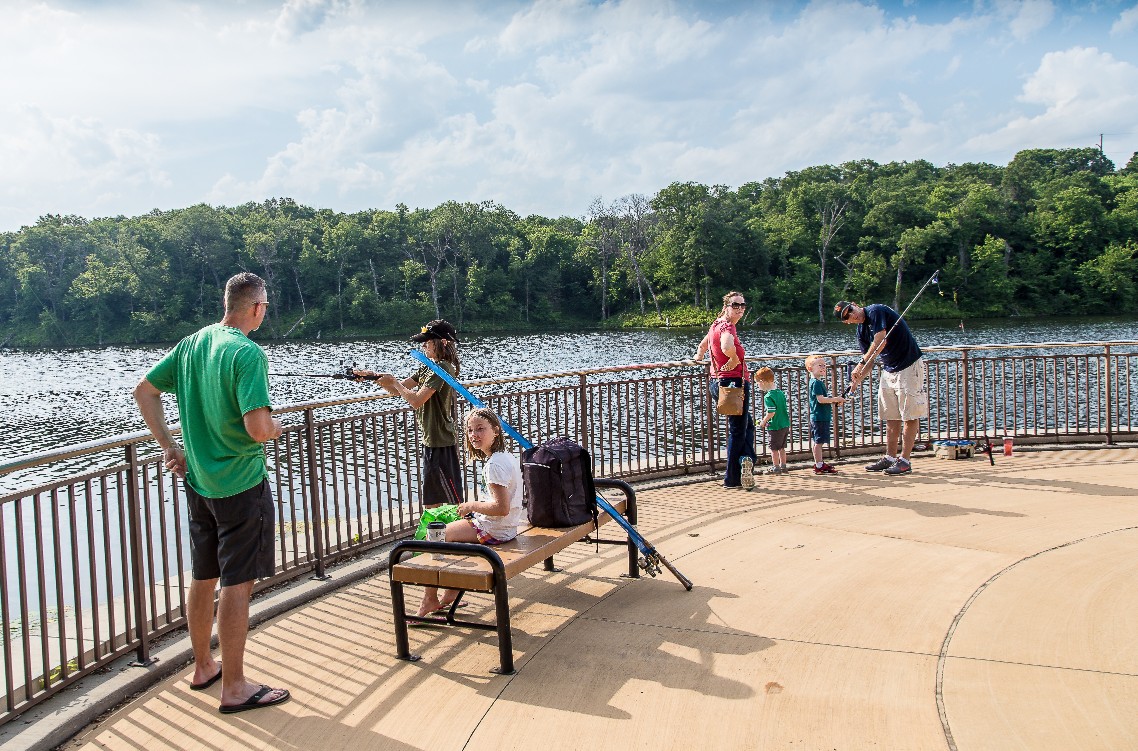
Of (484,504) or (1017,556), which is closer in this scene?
(484,504)

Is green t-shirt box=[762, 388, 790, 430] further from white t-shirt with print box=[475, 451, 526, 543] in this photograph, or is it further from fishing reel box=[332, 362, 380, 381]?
fishing reel box=[332, 362, 380, 381]

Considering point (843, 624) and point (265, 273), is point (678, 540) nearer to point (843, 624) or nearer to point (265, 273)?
point (843, 624)

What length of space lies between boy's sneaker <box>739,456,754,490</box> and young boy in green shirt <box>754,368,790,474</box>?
79cm

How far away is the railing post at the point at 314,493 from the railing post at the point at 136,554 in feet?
3.76

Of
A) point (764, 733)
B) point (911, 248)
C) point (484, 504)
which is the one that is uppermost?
point (911, 248)

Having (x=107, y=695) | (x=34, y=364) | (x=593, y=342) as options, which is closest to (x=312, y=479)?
(x=107, y=695)

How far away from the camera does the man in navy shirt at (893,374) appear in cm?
858

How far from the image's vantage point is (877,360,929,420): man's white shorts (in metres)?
8.61

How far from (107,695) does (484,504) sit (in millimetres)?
1866

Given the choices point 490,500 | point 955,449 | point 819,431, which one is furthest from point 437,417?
point 955,449

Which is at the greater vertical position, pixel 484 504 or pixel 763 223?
pixel 763 223

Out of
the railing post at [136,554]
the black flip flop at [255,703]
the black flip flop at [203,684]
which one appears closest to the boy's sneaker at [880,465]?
the black flip flop at [255,703]

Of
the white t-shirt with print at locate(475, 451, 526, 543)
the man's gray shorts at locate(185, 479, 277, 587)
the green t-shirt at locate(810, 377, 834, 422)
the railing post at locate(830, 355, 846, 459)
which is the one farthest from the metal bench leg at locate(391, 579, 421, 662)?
the railing post at locate(830, 355, 846, 459)

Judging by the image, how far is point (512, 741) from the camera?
3.41 meters
